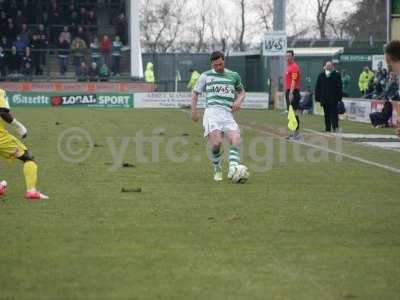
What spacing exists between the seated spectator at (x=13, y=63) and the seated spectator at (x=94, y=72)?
357 centimetres

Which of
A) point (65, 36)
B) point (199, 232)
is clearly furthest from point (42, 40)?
point (199, 232)

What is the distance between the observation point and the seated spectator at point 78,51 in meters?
51.1

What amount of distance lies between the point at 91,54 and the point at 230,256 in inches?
1721

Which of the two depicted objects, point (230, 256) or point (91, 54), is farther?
point (91, 54)

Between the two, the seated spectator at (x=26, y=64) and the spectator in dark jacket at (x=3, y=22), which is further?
the spectator in dark jacket at (x=3, y=22)

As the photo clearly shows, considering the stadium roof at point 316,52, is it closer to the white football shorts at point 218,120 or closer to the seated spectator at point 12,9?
the seated spectator at point 12,9

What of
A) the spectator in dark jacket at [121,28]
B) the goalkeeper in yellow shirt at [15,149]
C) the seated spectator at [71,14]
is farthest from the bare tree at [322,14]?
the goalkeeper in yellow shirt at [15,149]

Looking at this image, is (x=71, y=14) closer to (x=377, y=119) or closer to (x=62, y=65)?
(x=62, y=65)

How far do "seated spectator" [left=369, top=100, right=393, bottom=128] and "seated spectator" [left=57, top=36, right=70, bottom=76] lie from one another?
79.3ft

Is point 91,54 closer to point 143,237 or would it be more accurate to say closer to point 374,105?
point 374,105

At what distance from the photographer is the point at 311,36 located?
9056 cm

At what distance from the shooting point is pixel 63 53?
170ft

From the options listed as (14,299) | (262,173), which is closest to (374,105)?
(262,173)

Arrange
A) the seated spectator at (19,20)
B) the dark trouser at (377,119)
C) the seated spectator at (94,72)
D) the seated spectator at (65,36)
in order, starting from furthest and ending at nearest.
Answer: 1. the seated spectator at (19,20)
2. the seated spectator at (65,36)
3. the seated spectator at (94,72)
4. the dark trouser at (377,119)
